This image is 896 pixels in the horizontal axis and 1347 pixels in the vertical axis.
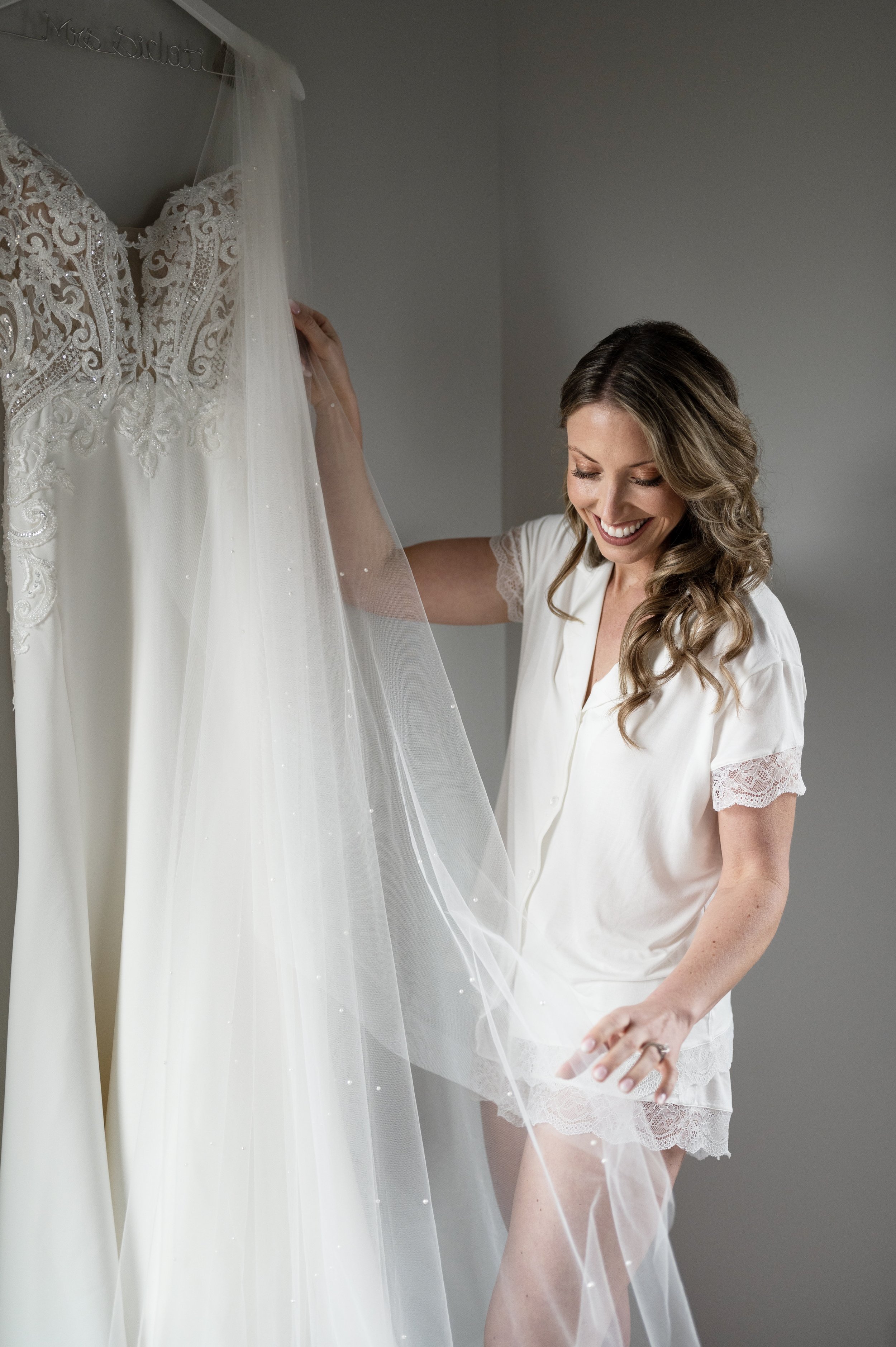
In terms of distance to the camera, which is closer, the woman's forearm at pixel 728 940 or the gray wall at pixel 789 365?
the woman's forearm at pixel 728 940

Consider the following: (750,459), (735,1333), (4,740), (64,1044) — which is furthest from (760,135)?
(735,1333)

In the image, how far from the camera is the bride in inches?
44.0

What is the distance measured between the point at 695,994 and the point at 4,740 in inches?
31.0

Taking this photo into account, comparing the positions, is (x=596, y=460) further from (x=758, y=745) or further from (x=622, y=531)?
(x=758, y=745)

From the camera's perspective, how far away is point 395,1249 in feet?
3.48

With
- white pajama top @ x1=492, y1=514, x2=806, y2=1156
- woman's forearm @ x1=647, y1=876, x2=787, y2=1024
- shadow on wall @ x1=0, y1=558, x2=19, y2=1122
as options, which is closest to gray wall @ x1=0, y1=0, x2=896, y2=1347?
white pajama top @ x1=492, y1=514, x2=806, y2=1156

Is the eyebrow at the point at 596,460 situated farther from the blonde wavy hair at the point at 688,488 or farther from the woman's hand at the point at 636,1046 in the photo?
the woman's hand at the point at 636,1046

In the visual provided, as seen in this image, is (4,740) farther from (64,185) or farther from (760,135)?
(760,135)

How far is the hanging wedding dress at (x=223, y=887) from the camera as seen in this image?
1040 millimetres

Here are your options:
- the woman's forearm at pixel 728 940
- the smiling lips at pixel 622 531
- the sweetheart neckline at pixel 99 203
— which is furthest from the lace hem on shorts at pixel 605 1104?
the sweetheart neckline at pixel 99 203

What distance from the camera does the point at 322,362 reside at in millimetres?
1272

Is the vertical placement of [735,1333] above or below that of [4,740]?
below

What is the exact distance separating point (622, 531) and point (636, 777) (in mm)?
297

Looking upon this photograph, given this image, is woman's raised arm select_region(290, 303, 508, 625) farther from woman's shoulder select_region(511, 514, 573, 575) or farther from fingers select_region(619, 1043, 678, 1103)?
fingers select_region(619, 1043, 678, 1103)
